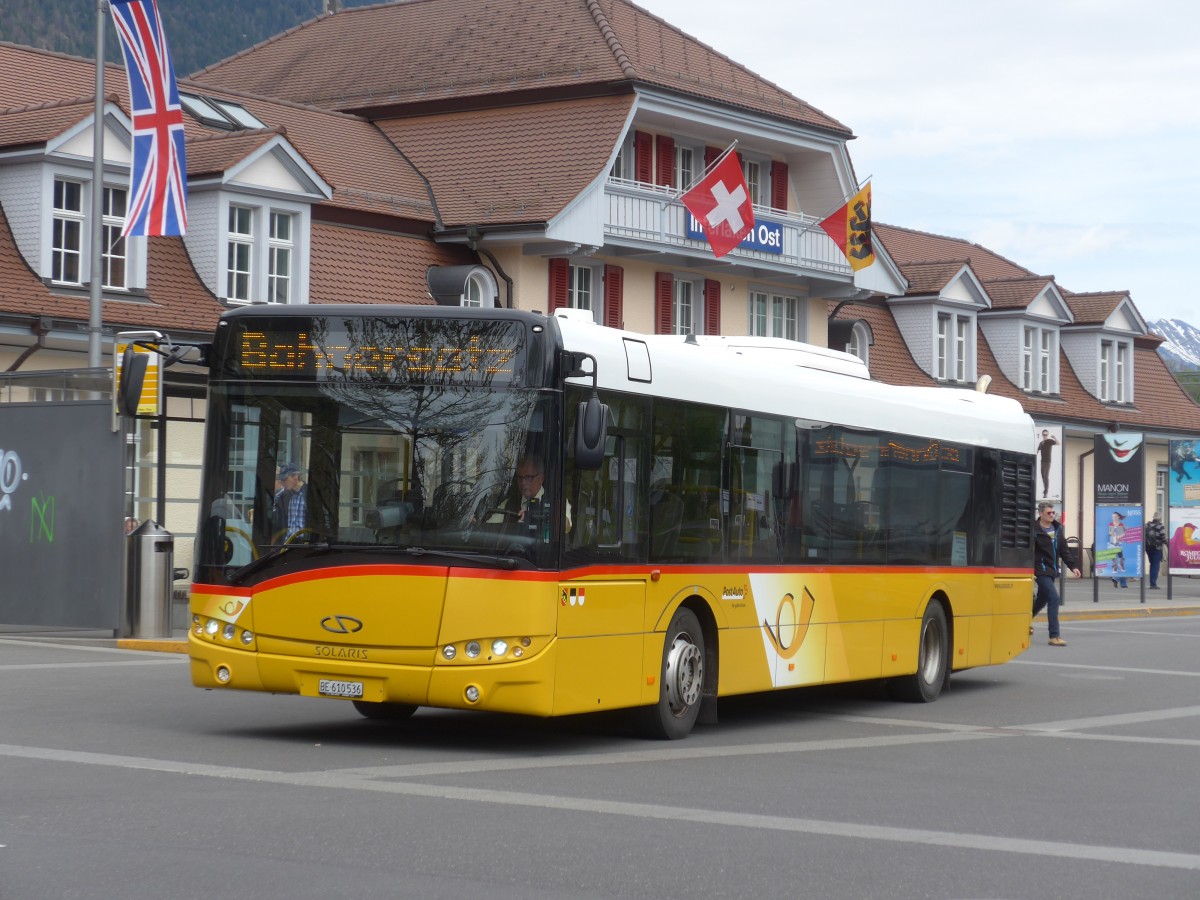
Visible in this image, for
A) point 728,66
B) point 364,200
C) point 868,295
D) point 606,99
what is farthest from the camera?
point 868,295

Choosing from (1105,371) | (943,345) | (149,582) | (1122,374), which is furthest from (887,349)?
(149,582)

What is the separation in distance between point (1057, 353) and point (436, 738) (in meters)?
43.9

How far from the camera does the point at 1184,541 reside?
43.8m

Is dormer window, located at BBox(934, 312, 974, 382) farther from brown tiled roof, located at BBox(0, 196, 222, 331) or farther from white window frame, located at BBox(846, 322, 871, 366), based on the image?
brown tiled roof, located at BBox(0, 196, 222, 331)

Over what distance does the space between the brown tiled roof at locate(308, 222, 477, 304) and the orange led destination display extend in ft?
64.0

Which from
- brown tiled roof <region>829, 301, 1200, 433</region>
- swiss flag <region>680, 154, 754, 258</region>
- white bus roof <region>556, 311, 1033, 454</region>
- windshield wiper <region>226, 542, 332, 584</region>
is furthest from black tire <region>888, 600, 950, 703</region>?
brown tiled roof <region>829, 301, 1200, 433</region>

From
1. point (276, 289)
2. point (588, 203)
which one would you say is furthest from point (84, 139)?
point (588, 203)

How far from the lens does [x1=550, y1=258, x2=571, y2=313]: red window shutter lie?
36.9 metres

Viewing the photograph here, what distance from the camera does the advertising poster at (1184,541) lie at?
43469mm

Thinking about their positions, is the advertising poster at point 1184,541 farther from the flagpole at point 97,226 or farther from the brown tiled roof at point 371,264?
the flagpole at point 97,226

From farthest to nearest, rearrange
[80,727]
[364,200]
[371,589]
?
[364,200], [80,727], [371,589]

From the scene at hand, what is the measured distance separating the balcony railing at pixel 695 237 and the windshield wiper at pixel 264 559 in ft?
80.2

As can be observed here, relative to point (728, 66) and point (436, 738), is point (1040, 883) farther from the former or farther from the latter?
point (728, 66)

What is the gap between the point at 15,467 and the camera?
2273cm
